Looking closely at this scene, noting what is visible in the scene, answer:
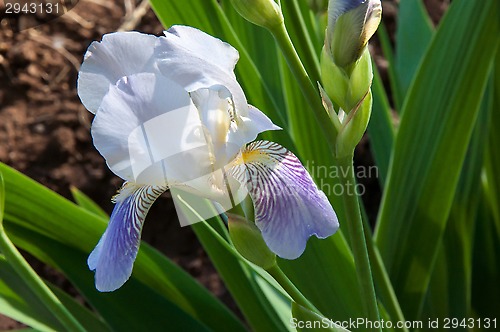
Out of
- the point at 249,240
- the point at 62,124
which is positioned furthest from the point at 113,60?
the point at 62,124

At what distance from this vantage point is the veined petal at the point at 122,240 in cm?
54

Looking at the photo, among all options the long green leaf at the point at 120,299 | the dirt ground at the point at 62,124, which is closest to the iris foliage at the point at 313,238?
the long green leaf at the point at 120,299

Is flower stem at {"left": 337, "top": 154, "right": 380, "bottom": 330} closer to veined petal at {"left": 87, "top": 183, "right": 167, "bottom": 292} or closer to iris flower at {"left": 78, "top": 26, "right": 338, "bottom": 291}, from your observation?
iris flower at {"left": 78, "top": 26, "right": 338, "bottom": 291}

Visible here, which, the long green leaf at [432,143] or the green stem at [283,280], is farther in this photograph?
the long green leaf at [432,143]

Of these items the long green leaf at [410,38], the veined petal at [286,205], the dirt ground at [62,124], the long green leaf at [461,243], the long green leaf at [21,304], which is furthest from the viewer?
the dirt ground at [62,124]

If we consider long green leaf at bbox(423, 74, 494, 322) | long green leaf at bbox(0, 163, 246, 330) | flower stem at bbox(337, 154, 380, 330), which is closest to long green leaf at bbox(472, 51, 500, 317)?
long green leaf at bbox(423, 74, 494, 322)

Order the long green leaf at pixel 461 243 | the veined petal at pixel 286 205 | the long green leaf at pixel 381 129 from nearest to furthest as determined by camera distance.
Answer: the veined petal at pixel 286 205
the long green leaf at pixel 461 243
the long green leaf at pixel 381 129

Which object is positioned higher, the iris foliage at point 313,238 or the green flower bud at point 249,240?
the green flower bud at point 249,240

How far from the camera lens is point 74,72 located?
1553 mm

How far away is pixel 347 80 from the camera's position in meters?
0.58

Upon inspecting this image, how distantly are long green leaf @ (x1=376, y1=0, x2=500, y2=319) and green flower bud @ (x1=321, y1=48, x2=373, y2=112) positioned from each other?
0.36m

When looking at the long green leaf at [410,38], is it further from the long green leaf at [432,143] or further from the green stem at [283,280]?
the green stem at [283,280]

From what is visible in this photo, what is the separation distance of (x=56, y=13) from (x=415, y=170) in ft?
3.30

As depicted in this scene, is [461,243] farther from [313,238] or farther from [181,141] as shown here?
[181,141]
